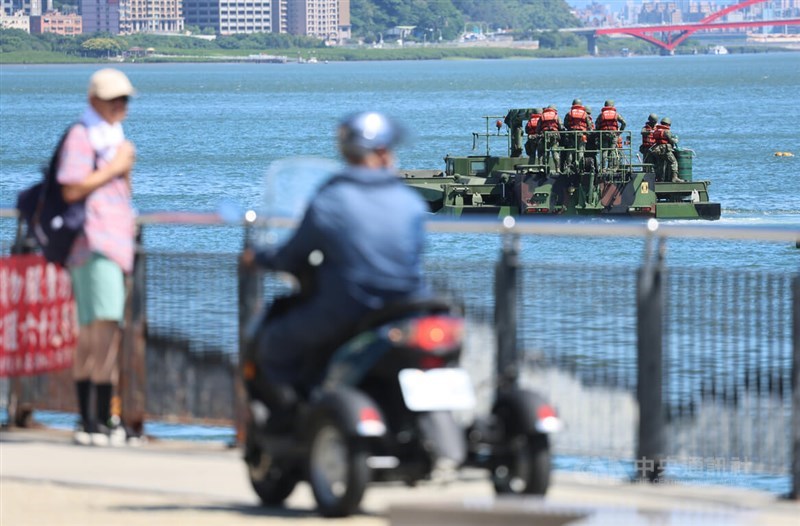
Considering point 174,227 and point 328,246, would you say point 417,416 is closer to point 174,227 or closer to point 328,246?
point 328,246

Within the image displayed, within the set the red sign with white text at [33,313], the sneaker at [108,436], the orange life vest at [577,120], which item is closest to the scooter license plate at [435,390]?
the sneaker at [108,436]

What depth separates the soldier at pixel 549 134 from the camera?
141ft

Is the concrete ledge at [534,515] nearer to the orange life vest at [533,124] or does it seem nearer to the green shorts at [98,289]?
the green shorts at [98,289]

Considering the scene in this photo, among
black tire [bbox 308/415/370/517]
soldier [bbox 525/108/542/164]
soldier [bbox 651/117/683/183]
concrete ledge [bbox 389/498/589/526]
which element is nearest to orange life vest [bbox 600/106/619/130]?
soldier [bbox 525/108/542/164]

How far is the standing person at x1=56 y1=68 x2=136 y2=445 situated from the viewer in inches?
407

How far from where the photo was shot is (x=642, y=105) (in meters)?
136

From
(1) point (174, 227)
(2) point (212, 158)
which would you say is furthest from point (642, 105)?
(1) point (174, 227)

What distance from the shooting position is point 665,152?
4544 centimetres

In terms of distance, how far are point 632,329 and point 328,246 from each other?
84.4 inches

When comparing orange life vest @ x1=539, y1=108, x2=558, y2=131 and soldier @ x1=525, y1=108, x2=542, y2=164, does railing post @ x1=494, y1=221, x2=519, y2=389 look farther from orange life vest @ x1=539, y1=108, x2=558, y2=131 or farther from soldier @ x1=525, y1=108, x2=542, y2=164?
soldier @ x1=525, y1=108, x2=542, y2=164

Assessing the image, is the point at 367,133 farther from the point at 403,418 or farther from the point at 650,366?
the point at 650,366

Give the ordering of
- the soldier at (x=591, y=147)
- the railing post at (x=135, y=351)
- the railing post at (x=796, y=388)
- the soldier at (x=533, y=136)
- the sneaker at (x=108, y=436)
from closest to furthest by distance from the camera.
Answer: the railing post at (x=796, y=388) < the sneaker at (x=108, y=436) < the railing post at (x=135, y=351) < the soldier at (x=533, y=136) < the soldier at (x=591, y=147)

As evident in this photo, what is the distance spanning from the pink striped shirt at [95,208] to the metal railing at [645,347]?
39cm

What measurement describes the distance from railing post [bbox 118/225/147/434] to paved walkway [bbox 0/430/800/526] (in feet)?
1.11
